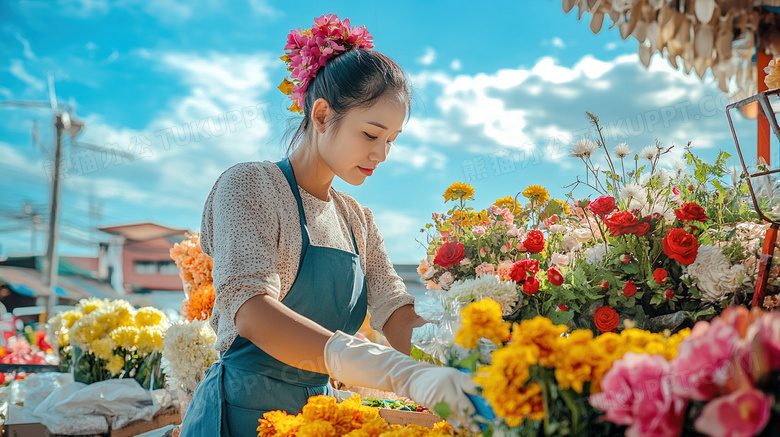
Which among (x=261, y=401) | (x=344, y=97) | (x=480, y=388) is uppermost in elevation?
(x=344, y=97)

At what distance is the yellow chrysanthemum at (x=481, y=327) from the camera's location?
65 cm

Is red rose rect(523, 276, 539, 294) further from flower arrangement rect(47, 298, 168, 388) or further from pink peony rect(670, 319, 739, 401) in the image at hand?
flower arrangement rect(47, 298, 168, 388)

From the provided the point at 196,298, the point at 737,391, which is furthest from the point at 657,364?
the point at 196,298

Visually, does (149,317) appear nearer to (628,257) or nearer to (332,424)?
(332,424)

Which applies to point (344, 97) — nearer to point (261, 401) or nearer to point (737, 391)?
point (261, 401)

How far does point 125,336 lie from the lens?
7.30 ft

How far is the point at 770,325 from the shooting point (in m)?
0.46

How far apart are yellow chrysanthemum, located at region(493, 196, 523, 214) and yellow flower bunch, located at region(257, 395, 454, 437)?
928 millimetres

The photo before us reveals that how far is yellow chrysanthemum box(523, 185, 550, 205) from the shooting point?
68.9 inches

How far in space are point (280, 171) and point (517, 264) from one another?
2.29 ft

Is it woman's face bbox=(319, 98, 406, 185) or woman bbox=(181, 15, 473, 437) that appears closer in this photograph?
woman bbox=(181, 15, 473, 437)

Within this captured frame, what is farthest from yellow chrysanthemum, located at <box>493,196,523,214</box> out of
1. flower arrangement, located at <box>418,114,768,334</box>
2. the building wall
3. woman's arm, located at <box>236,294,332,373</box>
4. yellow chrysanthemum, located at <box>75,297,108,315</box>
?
the building wall

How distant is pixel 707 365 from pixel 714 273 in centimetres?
78

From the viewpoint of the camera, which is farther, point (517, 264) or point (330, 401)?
point (517, 264)
